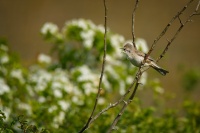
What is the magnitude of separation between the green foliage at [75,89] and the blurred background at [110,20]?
379cm

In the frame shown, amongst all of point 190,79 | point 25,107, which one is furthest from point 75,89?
point 190,79

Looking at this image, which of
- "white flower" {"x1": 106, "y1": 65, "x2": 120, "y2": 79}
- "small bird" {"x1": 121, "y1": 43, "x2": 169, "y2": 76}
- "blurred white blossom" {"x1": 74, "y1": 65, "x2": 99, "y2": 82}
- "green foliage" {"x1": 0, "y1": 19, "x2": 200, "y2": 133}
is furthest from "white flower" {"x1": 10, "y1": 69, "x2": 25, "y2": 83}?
"small bird" {"x1": 121, "y1": 43, "x2": 169, "y2": 76}

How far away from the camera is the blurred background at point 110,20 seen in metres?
10.6

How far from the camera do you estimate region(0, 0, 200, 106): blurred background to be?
10570mm

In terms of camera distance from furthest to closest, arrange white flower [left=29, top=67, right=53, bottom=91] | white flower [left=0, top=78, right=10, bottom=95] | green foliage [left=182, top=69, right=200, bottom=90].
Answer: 1. green foliage [left=182, top=69, right=200, bottom=90]
2. white flower [left=29, top=67, right=53, bottom=91]
3. white flower [left=0, top=78, right=10, bottom=95]

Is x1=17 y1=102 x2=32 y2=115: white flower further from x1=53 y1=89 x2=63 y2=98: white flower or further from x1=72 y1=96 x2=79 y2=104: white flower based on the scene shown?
x1=72 y1=96 x2=79 y2=104: white flower

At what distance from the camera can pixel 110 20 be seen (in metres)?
11.5

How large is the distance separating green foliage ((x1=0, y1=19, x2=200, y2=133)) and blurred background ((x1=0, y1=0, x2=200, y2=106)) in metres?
3.79

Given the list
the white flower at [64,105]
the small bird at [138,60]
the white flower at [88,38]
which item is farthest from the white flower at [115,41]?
the small bird at [138,60]

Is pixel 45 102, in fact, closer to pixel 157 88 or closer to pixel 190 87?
pixel 157 88

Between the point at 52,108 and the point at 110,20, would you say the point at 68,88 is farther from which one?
the point at 110,20

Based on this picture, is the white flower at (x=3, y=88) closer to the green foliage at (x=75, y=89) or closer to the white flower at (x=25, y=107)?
the green foliage at (x=75, y=89)

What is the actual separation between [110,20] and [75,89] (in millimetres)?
5836

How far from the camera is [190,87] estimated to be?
7.72 meters
